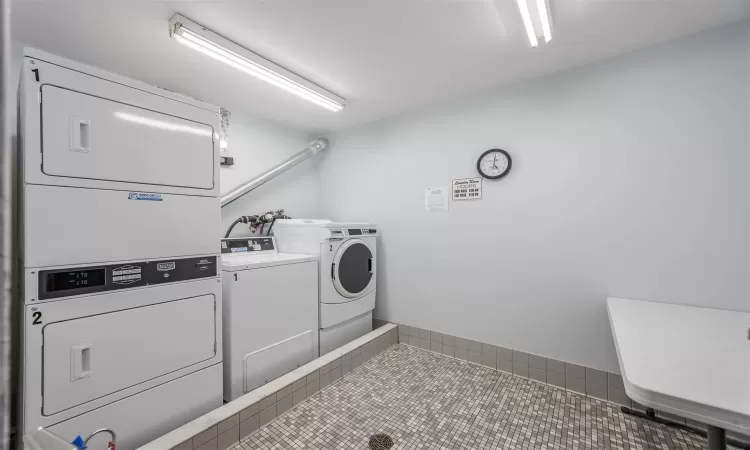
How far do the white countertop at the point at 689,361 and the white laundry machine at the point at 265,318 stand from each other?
6.57 ft

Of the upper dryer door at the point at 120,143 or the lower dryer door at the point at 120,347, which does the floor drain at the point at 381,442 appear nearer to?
the lower dryer door at the point at 120,347

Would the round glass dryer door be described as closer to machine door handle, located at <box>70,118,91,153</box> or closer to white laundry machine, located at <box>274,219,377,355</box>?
white laundry machine, located at <box>274,219,377,355</box>

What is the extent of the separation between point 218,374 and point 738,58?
3702 mm

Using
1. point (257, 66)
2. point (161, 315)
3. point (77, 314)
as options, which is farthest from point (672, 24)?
point (77, 314)

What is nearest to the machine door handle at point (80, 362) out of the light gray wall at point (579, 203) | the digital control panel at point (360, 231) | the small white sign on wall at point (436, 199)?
the digital control panel at point (360, 231)

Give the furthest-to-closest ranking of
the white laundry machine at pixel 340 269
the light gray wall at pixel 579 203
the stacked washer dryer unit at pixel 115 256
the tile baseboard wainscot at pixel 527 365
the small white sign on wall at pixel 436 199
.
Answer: the small white sign on wall at pixel 436 199 < the white laundry machine at pixel 340 269 < the tile baseboard wainscot at pixel 527 365 < the light gray wall at pixel 579 203 < the stacked washer dryer unit at pixel 115 256

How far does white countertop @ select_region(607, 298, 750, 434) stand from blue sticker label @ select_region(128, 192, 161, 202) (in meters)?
2.23

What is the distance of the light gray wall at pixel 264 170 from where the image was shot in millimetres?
3023

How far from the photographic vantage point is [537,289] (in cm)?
243

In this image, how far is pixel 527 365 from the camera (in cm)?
245

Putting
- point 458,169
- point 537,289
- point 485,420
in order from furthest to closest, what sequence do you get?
point 458,169
point 537,289
point 485,420

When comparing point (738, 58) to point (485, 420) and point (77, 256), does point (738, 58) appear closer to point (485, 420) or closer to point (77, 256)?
point (485, 420)

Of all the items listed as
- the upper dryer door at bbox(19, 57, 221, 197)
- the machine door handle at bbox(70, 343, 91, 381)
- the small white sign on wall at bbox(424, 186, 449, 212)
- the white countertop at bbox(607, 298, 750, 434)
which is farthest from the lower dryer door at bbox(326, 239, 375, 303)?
the white countertop at bbox(607, 298, 750, 434)

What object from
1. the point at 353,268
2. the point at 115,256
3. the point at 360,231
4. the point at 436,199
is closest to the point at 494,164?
the point at 436,199
